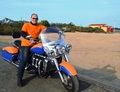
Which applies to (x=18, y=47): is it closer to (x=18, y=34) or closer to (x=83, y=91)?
(x=18, y=34)

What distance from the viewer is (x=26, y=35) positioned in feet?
23.2

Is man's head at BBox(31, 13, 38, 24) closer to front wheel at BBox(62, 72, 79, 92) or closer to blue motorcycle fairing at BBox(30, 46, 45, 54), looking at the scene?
blue motorcycle fairing at BBox(30, 46, 45, 54)

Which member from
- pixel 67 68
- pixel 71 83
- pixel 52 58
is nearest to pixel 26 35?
pixel 52 58

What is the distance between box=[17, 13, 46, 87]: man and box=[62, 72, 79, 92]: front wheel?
1212mm

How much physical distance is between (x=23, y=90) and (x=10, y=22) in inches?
1572

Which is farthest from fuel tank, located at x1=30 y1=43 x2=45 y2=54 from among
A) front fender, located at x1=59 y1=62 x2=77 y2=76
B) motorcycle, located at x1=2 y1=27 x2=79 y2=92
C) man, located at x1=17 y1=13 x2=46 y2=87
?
front fender, located at x1=59 y1=62 x2=77 y2=76

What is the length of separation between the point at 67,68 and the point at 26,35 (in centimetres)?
152

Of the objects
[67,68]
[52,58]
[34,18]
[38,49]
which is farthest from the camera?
[34,18]

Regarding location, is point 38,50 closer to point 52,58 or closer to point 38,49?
point 38,49

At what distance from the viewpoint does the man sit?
7102 millimetres

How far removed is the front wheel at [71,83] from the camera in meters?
6.18

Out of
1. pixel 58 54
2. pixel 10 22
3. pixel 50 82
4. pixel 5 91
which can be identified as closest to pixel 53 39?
pixel 58 54

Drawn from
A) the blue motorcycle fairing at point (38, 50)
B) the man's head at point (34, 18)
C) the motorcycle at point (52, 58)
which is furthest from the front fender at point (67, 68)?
the man's head at point (34, 18)

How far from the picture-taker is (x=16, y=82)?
24.7 feet
